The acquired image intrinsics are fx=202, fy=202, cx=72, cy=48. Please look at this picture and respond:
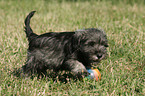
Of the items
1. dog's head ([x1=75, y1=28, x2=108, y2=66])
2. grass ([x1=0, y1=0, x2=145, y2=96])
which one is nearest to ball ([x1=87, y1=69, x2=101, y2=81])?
grass ([x1=0, y1=0, x2=145, y2=96])

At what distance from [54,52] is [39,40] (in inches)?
15.5

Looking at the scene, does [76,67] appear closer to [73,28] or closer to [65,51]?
[65,51]

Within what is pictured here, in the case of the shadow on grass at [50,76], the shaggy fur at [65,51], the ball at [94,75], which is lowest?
the shadow on grass at [50,76]

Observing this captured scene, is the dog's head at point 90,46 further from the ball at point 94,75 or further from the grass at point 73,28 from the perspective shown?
the grass at point 73,28

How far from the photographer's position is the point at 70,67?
364 centimetres

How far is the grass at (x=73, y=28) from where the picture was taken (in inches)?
135

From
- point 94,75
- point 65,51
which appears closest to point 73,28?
point 65,51

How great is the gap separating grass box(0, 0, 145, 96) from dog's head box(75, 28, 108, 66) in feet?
1.35

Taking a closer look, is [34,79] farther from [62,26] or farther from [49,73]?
[62,26]

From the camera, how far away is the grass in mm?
3418

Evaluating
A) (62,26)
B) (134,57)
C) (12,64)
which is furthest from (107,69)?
(62,26)

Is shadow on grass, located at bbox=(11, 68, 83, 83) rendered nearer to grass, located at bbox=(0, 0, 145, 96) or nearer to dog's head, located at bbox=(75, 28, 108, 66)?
grass, located at bbox=(0, 0, 145, 96)

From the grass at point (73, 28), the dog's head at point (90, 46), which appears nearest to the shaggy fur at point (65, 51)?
the dog's head at point (90, 46)

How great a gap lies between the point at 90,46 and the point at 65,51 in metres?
0.48
